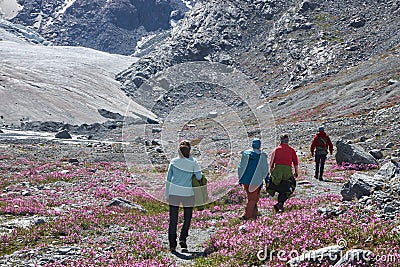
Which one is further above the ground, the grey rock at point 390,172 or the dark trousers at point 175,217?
the grey rock at point 390,172

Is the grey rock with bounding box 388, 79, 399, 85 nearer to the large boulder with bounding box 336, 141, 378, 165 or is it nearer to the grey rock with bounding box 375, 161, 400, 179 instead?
the large boulder with bounding box 336, 141, 378, 165

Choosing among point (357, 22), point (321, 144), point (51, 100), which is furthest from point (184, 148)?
point (357, 22)

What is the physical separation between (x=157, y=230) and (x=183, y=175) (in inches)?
156

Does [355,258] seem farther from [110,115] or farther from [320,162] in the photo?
[110,115]

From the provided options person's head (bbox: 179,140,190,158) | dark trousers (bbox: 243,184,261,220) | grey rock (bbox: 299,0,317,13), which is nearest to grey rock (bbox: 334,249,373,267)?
person's head (bbox: 179,140,190,158)

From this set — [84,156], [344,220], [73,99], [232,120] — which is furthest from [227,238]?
[73,99]

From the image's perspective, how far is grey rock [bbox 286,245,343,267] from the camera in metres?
8.36

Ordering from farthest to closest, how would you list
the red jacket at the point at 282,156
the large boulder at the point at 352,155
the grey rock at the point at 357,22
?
1. the grey rock at the point at 357,22
2. the large boulder at the point at 352,155
3. the red jacket at the point at 282,156

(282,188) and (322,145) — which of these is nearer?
(282,188)

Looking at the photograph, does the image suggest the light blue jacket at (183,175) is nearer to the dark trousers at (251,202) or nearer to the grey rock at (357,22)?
the dark trousers at (251,202)

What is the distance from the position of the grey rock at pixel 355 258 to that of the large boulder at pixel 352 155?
68.4 ft

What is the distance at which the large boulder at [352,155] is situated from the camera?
27.4 m

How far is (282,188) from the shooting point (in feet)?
50.8

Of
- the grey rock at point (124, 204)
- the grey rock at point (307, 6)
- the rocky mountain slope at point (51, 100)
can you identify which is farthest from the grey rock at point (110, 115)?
the grey rock at point (124, 204)
